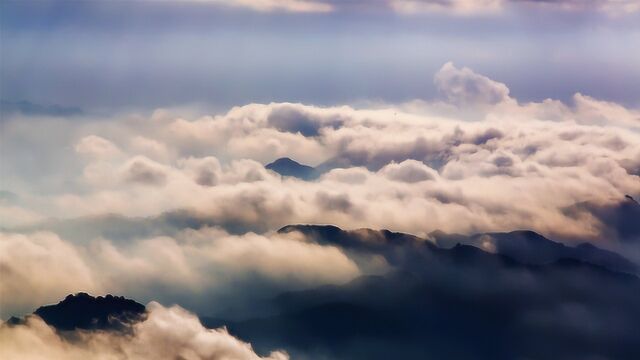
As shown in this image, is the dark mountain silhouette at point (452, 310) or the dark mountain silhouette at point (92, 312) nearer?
the dark mountain silhouette at point (452, 310)

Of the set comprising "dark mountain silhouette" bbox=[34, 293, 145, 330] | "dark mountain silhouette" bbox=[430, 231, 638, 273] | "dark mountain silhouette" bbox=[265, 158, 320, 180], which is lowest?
"dark mountain silhouette" bbox=[34, 293, 145, 330]

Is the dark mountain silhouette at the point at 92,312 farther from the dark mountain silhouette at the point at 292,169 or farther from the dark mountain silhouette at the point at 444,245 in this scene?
the dark mountain silhouette at the point at 292,169

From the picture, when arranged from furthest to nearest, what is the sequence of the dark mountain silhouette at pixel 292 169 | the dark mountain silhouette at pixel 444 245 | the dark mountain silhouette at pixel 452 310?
the dark mountain silhouette at pixel 444 245 < the dark mountain silhouette at pixel 292 169 < the dark mountain silhouette at pixel 452 310

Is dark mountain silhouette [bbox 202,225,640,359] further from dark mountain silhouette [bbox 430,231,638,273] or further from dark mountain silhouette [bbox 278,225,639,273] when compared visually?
dark mountain silhouette [bbox 430,231,638,273]

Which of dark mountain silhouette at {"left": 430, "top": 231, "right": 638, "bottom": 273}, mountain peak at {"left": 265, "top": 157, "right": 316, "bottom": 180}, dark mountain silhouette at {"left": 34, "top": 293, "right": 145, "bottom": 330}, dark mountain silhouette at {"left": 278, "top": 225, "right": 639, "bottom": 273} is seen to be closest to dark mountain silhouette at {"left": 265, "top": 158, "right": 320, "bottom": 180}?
mountain peak at {"left": 265, "top": 157, "right": 316, "bottom": 180}

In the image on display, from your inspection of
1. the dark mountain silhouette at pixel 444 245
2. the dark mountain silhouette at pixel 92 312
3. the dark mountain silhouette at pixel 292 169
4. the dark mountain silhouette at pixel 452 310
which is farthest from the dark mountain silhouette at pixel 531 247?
the dark mountain silhouette at pixel 92 312
